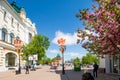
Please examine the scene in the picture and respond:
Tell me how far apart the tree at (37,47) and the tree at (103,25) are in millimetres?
42115

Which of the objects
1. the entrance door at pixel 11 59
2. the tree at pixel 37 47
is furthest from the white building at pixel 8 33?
the tree at pixel 37 47

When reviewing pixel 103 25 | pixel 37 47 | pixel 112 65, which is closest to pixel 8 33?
pixel 37 47

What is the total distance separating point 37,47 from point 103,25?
5360 centimetres

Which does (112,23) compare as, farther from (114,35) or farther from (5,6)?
(5,6)

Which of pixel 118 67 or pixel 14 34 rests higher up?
pixel 14 34

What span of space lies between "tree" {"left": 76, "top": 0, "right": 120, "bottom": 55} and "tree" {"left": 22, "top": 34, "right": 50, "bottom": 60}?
42115mm

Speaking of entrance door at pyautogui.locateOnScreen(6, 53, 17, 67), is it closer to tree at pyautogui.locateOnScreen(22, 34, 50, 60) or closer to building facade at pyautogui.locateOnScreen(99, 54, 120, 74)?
tree at pyautogui.locateOnScreen(22, 34, 50, 60)

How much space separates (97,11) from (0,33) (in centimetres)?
3370

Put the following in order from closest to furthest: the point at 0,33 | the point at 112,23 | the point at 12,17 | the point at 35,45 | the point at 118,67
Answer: the point at 112,23 → the point at 118,67 → the point at 0,33 → the point at 12,17 → the point at 35,45

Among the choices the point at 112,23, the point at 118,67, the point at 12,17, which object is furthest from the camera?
the point at 12,17

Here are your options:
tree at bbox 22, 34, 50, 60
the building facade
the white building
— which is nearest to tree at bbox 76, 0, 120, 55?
the building facade

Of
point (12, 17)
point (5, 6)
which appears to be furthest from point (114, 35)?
point (12, 17)

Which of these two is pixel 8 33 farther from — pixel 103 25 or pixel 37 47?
pixel 103 25

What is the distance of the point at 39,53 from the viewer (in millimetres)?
63844
